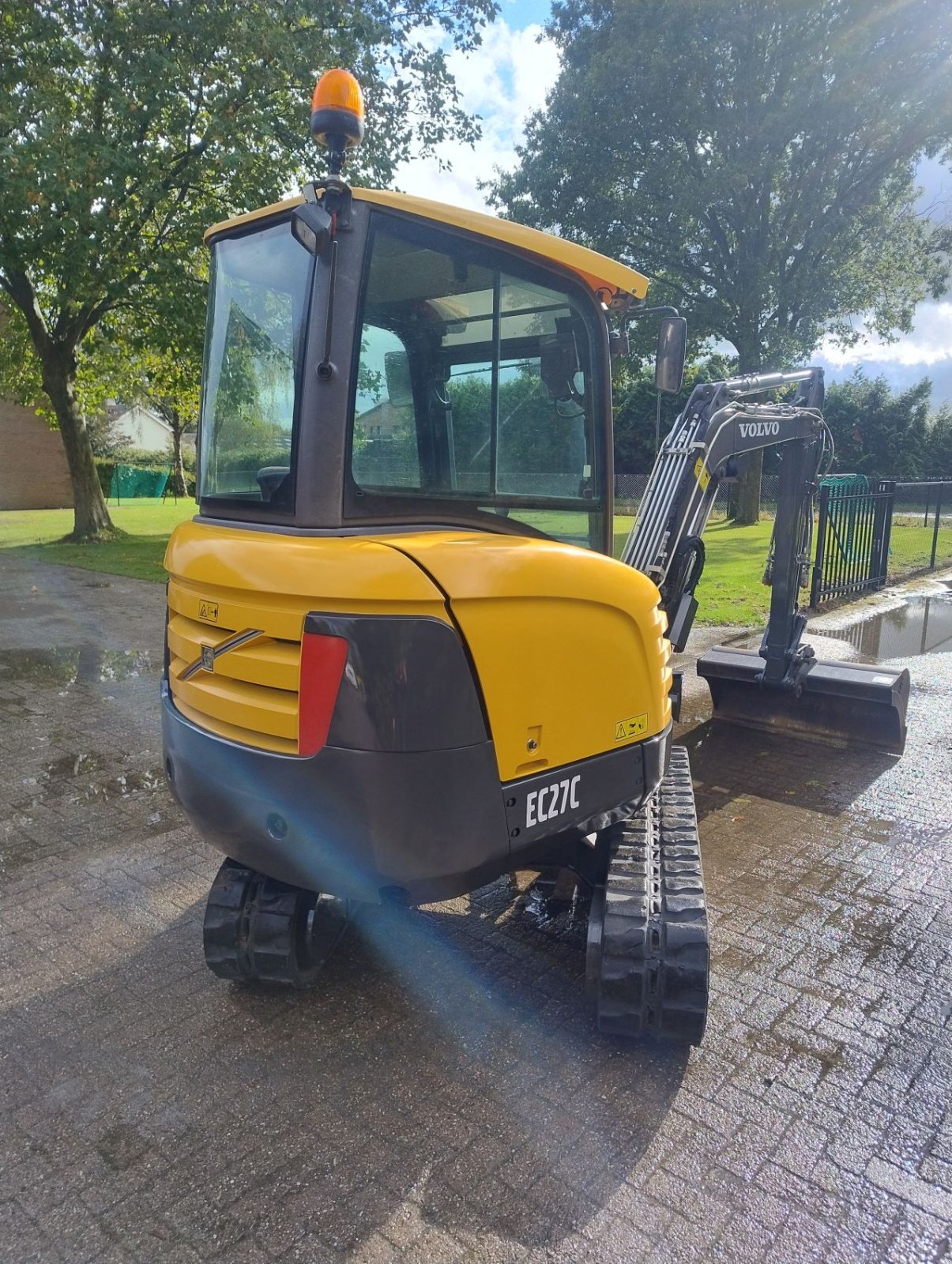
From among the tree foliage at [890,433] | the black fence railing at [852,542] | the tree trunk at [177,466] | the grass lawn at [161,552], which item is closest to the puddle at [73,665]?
the grass lawn at [161,552]

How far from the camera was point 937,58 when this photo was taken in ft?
55.3

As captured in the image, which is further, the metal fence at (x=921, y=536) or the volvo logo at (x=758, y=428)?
the metal fence at (x=921, y=536)

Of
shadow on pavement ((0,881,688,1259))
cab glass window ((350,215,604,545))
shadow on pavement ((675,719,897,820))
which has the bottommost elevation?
shadow on pavement ((0,881,688,1259))

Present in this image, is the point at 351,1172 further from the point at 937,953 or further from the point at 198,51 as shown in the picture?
the point at 198,51

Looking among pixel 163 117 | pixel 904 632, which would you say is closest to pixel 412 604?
pixel 904 632

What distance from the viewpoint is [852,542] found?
12188mm

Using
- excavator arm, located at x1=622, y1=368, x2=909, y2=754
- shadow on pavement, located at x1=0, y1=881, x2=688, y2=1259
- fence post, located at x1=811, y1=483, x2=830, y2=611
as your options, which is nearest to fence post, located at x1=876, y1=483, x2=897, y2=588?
fence post, located at x1=811, y1=483, x2=830, y2=611

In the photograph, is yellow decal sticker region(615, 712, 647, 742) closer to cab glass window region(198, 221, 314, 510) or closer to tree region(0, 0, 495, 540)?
cab glass window region(198, 221, 314, 510)

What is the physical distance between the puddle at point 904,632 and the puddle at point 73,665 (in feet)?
24.2

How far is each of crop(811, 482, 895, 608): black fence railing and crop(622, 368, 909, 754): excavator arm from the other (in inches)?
207

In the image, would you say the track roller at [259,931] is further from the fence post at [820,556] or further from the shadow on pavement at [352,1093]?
the fence post at [820,556]

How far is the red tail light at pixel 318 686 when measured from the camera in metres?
2.35

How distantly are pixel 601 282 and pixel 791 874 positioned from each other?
2.86 m

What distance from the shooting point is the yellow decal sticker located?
2983 millimetres
